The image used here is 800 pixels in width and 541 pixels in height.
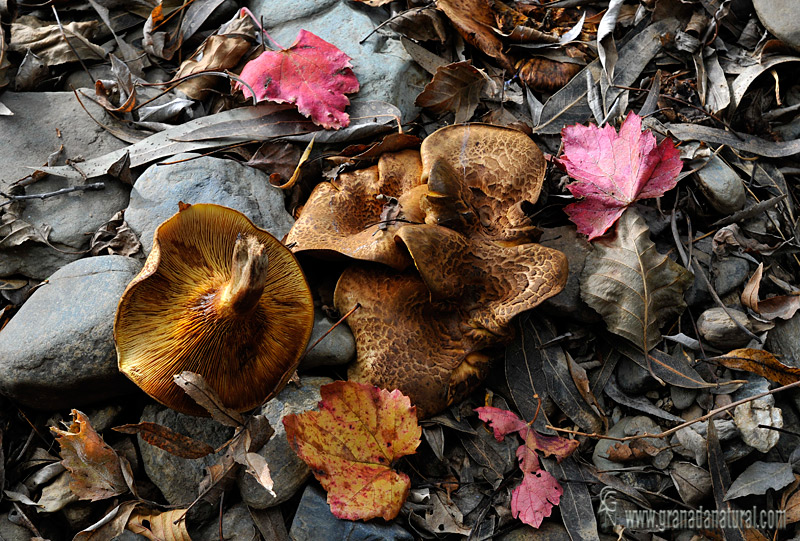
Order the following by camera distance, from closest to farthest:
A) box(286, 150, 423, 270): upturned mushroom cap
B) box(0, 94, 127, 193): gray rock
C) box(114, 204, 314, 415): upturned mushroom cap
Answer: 1. box(114, 204, 314, 415): upturned mushroom cap
2. box(286, 150, 423, 270): upturned mushroom cap
3. box(0, 94, 127, 193): gray rock

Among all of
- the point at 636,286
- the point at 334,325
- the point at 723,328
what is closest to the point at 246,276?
the point at 334,325

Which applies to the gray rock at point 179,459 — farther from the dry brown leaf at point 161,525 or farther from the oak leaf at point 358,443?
the oak leaf at point 358,443

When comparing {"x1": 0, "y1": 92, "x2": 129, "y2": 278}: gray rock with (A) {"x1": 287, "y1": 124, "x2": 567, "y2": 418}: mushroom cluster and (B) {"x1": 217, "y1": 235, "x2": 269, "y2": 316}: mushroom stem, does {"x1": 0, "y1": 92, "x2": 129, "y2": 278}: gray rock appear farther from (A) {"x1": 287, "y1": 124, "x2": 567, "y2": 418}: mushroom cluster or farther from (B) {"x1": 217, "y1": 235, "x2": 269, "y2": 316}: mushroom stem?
(B) {"x1": 217, "y1": 235, "x2": 269, "y2": 316}: mushroom stem

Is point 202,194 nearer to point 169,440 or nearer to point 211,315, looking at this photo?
point 211,315

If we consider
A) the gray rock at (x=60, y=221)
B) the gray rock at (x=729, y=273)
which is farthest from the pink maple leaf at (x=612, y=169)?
the gray rock at (x=60, y=221)

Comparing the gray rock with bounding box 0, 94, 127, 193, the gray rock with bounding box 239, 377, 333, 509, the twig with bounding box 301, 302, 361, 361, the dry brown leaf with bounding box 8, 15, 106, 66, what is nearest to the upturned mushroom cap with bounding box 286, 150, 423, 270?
the twig with bounding box 301, 302, 361, 361

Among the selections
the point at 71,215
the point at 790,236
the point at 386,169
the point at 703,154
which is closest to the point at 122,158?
the point at 71,215

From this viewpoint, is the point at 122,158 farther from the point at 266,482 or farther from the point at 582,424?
the point at 582,424
